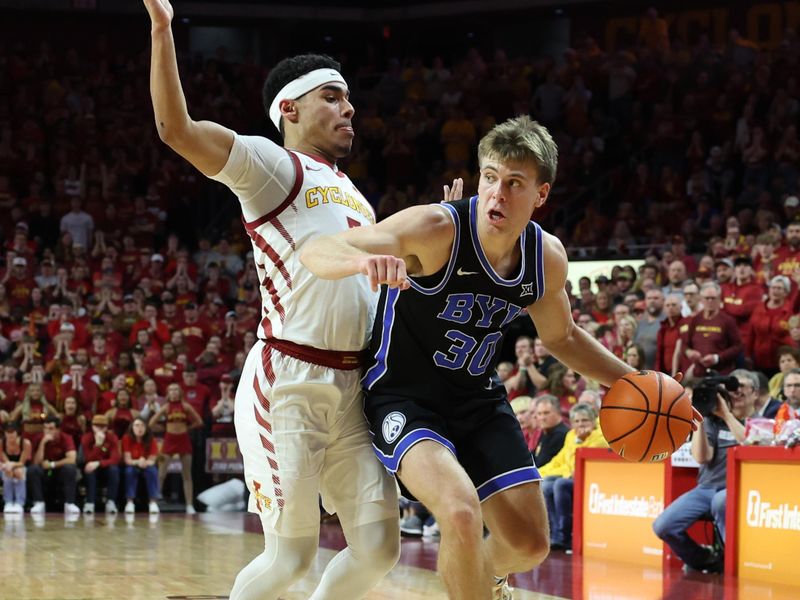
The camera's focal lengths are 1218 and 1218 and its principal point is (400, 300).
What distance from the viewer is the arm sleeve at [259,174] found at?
4.26m

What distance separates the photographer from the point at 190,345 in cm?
1692

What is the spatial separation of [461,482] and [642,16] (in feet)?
69.0

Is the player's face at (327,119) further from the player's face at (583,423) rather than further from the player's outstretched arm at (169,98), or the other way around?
the player's face at (583,423)

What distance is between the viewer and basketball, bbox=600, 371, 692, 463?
4.67 meters

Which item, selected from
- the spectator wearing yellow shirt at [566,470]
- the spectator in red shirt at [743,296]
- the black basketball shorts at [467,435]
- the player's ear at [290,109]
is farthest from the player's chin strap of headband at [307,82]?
the spectator in red shirt at [743,296]

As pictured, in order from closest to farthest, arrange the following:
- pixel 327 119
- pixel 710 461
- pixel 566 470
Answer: pixel 327 119, pixel 710 461, pixel 566 470

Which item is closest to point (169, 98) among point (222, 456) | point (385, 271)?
point (385, 271)

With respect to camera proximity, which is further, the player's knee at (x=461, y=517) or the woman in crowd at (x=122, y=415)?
the woman in crowd at (x=122, y=415)

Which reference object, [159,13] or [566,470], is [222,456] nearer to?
[566,470]

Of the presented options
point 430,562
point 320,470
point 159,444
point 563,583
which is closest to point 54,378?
point 159,444

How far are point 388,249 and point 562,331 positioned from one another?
40.9 inches

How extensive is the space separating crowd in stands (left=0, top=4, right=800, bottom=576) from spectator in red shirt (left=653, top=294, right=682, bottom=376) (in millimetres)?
55

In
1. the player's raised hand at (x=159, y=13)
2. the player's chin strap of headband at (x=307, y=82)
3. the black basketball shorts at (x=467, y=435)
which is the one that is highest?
the player's raised hand at (x=159, y=13)

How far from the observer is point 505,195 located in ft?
13.8
